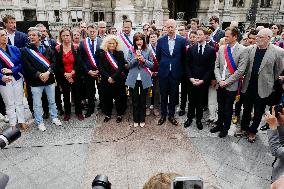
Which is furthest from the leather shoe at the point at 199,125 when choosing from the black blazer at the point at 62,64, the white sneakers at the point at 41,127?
the white sneakers at the point at 41,127

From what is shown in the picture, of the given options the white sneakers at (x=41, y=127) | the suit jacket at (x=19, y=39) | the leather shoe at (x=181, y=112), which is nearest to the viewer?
the white sneakers at (x=41, y=127)

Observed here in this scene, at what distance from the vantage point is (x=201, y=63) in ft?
18.1

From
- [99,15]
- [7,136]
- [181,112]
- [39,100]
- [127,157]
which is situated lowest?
[127,157]

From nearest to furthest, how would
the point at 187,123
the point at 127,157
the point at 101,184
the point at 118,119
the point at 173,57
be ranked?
1. the point at 101,184
2. the point at 127,157
3. the point at 173,57
4. the point at 187,123
5. the point at 118,119

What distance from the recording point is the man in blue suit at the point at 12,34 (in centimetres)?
614

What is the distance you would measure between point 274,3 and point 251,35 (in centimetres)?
2184

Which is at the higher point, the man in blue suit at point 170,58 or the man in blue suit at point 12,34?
the man in blue suit at point 12,34

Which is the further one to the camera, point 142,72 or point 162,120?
point 162,120

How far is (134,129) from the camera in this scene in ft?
19.1

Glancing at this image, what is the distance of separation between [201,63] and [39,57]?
3.18m

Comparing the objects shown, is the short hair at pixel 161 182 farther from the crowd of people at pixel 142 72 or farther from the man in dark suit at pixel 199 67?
the man in dark suit at pixel 199 67

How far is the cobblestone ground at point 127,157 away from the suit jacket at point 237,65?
3.64ft

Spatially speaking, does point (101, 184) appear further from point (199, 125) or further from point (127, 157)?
point (199, 125)

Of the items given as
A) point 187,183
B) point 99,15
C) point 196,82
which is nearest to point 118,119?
point 196,82
